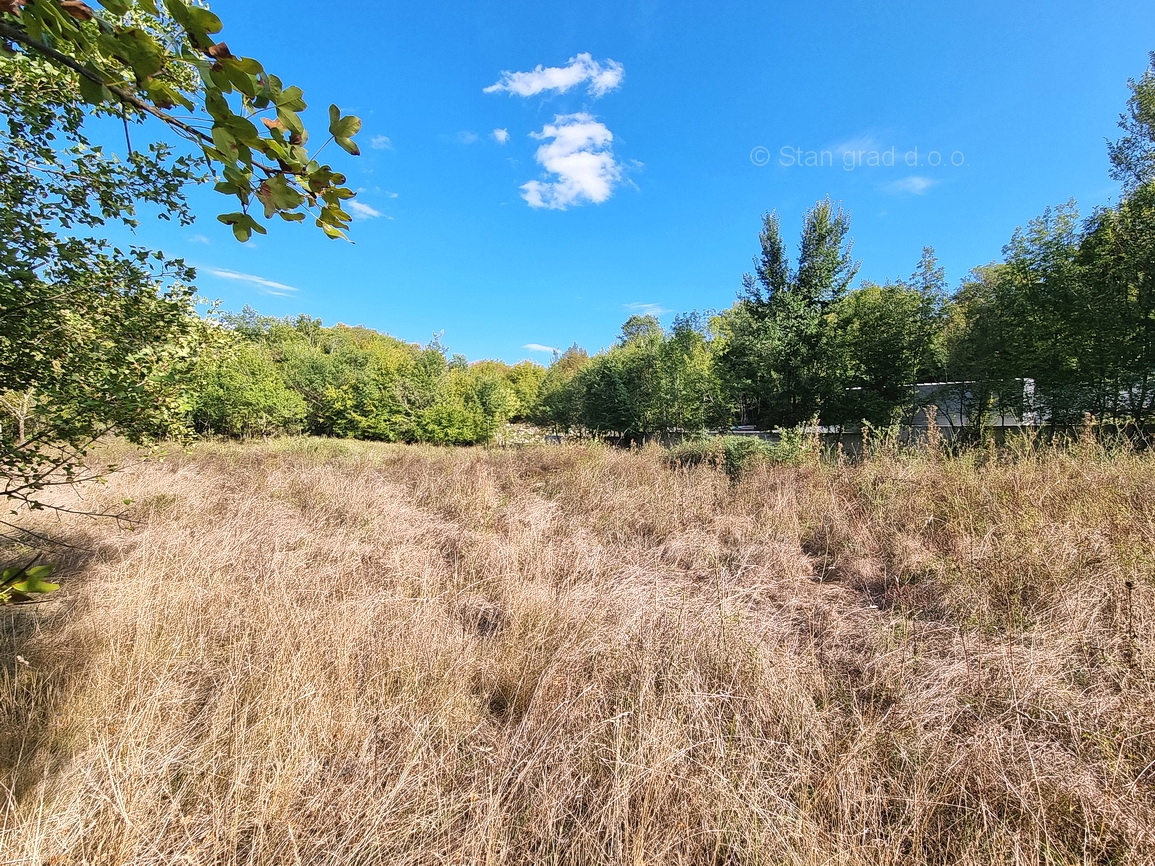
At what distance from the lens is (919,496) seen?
15.4 feet

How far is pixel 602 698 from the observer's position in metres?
2.06

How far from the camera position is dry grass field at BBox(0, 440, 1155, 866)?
1429 millimetres

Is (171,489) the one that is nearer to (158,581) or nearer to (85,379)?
(158,581)

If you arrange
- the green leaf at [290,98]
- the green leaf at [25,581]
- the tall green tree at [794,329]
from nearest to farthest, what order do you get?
the green leaf at [290,98] → the green leaf at [25,581] → the tall green tree at [794,329]

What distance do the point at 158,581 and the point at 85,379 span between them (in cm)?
152

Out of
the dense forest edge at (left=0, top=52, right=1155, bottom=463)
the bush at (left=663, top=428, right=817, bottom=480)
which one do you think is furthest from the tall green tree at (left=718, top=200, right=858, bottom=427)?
the bush at (left=663, top=428, right=817, bottom=480)

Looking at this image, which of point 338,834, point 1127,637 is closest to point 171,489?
point 338,834

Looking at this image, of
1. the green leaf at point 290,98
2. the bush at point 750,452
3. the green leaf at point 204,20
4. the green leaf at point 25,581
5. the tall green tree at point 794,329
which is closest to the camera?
the green leaf at point 204,20

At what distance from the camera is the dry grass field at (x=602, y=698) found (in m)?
1.43

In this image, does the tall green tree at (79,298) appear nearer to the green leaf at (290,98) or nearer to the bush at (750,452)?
the green leaf at (290,98)

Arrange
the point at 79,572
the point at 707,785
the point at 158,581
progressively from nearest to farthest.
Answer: the point at 707,785
the point at 158,581
the point at 79,572

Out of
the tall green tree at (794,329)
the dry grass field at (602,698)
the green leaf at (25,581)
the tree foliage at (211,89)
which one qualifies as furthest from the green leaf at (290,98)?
the tall green tree at (794,329)

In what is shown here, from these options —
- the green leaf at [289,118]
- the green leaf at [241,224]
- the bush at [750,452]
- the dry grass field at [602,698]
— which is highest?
the green leaf at [289,118]

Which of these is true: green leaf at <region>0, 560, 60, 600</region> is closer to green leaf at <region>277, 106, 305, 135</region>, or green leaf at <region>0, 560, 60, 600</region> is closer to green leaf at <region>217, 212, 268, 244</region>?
green leaf at <region>217, 212, 268, 244</region>
